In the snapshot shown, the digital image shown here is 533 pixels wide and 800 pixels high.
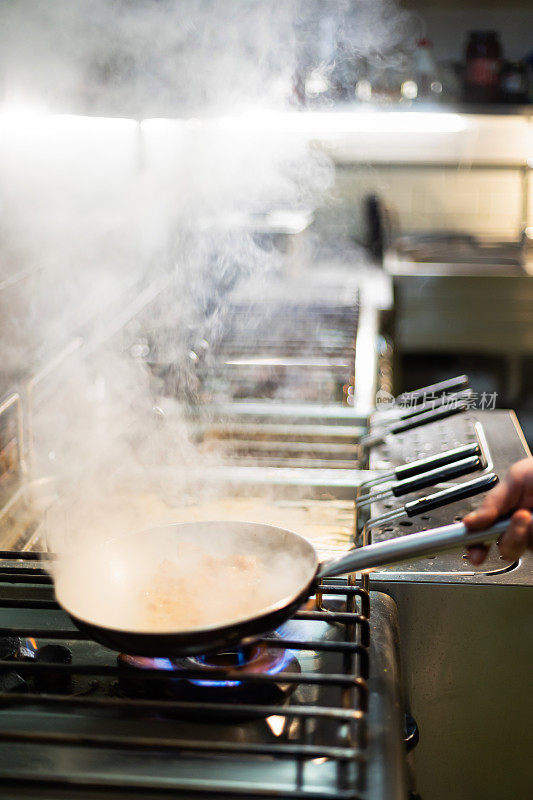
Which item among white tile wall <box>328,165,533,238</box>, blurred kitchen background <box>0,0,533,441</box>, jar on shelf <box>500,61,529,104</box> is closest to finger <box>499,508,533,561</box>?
blurred kitchen background <box>0,0,533,441</box>

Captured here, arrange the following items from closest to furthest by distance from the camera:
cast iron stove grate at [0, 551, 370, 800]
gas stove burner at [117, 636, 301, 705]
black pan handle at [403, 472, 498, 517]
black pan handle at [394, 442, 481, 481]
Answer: cast iron stove grate at [0, 551, 370, 800]
gas stove burner at [117, 636, 301, 705]
black pan handle at [403, 472, 498, 517]
black pan handle at [394, 442, 481, 481]

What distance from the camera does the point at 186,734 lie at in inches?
31.1

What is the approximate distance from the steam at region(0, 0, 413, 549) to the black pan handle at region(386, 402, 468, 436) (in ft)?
1.40

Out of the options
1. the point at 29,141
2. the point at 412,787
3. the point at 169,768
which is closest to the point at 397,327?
the point at 29,141

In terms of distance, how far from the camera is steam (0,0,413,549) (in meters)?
1.60

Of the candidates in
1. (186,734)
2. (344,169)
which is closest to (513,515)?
(186,734)

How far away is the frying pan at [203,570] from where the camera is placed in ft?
2.49

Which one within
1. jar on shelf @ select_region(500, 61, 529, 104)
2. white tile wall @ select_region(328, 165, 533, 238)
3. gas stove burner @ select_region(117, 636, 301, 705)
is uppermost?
jar on shelf @ select_region(500, 61, 529, 104)

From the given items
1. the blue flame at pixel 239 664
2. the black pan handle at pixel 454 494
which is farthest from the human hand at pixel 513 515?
the blue flame at pixel 239 664

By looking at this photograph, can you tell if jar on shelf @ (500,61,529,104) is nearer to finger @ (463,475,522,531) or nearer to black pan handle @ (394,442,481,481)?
black pan handle @ (394,442,481,481)

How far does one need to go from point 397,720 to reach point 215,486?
2.51ft

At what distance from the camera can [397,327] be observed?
12.6ft

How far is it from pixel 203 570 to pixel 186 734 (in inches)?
8.5

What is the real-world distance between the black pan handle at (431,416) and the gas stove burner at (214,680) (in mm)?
671
